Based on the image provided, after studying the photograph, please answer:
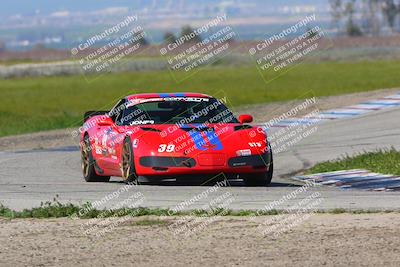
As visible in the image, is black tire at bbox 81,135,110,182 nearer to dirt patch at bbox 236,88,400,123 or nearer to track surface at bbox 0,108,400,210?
track surface at bbox 0,108,400,210

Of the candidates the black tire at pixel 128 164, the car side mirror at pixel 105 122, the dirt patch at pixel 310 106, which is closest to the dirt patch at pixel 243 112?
the dirt patch at pixel 310 106

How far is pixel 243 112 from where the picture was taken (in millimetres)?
32438

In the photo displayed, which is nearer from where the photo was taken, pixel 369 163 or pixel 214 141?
pixel 214 141

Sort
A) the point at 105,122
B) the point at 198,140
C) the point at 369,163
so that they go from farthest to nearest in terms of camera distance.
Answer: the point at 369,163
the point at 105,122
the point at 198,140

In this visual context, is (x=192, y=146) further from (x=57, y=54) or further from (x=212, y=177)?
(x=57, y=54)

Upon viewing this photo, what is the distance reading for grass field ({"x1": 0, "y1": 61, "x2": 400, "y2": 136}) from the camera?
4596 cm

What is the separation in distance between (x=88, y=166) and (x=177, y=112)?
5.43ft

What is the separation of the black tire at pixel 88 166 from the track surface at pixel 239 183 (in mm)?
237

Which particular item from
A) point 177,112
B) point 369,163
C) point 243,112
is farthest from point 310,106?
point 177,112

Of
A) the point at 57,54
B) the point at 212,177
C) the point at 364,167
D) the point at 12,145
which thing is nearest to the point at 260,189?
the point at 212,177

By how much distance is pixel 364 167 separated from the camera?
1869cm

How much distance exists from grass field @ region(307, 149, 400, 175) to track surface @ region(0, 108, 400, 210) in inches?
21.8

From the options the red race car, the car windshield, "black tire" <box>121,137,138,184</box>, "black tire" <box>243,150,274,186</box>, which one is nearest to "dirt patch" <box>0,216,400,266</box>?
the red race car

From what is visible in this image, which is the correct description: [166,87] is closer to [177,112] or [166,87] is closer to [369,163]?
[369,163]
